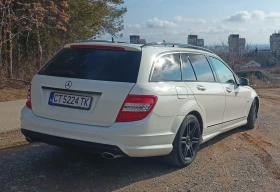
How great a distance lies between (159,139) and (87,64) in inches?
51.4

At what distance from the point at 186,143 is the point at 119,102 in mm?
1366

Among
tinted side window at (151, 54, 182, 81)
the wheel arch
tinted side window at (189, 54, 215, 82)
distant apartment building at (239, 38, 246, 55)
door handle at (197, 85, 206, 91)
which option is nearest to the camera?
tinted side window at (151, 54, 182, 81)

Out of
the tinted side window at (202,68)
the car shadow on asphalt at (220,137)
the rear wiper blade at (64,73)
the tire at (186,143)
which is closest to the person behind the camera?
the rear wiper blade at (64,73)

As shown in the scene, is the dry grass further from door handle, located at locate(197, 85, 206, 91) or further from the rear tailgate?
door handle, located at locate(197, 85, 206, 91)

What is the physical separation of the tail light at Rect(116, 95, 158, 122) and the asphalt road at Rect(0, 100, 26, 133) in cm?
362

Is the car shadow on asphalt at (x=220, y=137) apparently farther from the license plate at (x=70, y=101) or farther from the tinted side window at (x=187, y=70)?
the license plate at (x=70, y=101)

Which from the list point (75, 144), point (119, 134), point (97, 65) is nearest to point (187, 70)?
point (97, 65)

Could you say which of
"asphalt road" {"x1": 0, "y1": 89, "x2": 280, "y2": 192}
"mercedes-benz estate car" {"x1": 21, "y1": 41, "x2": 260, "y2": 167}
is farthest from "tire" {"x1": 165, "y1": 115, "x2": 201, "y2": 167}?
"asphalt road" {"x1": 0, "y1": 89, "x2": 280, "y2": 192}

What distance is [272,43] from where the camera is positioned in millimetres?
50125

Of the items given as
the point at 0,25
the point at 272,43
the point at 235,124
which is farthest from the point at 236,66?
the point at 272,43

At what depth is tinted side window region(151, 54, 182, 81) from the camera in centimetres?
482

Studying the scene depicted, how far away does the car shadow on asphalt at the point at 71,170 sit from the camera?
14.5 feet

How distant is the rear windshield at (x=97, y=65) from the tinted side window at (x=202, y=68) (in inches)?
53.6

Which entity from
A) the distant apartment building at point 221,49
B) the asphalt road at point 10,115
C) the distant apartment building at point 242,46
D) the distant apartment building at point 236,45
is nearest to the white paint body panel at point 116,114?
the asphalt road at point 10,115
